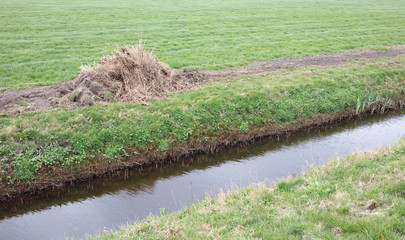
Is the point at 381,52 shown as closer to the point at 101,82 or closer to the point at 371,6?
the point at 101,82

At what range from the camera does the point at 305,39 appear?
25.4 meters

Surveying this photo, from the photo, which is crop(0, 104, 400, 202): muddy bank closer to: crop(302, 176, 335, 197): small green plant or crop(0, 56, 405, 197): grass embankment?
crop(0, 56, 405, 197): grass embankment

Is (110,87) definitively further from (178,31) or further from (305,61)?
(178,31)

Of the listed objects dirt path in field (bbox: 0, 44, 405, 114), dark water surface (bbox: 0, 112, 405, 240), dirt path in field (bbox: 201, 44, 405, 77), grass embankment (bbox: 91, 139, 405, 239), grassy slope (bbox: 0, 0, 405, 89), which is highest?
grassy slope (bbox: 0, 0, 405, 89)

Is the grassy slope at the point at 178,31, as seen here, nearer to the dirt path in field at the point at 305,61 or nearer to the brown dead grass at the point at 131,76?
the dirt path in field at the point at 305,61

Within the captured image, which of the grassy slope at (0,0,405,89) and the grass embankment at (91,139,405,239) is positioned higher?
the grassy slope at (0,0,405,89)

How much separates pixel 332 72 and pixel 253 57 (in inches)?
186

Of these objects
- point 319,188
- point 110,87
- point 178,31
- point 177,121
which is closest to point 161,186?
point 177,121

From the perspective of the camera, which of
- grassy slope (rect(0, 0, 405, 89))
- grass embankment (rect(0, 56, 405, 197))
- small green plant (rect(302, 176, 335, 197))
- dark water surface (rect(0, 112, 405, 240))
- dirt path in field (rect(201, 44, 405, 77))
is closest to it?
small green plant (rect(302, 176, 335, 197))

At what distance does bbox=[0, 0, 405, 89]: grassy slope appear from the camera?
18969 millimetres

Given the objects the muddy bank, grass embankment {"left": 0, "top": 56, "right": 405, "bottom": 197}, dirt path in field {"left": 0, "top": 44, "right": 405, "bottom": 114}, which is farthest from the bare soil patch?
the muddy bank

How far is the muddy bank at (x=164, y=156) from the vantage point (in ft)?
32.9

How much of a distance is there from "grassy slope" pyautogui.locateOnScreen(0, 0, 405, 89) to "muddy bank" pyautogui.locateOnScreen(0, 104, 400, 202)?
6.35 metres

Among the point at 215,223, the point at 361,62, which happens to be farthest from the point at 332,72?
the point at 215,223
